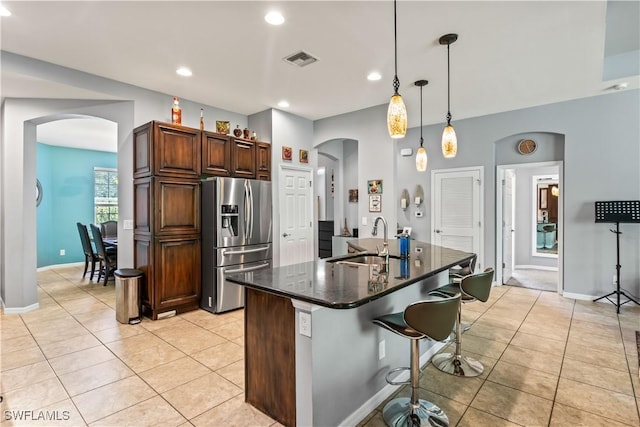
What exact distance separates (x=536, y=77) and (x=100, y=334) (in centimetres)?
588

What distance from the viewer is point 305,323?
5.76ft

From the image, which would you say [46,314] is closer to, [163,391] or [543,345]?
[163,391]

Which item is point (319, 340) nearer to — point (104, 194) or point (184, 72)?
point (184, 72)

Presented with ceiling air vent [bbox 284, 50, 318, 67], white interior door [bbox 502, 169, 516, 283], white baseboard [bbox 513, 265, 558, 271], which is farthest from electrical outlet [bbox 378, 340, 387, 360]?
white baseboard [bbox 513, 265, 558, 271]

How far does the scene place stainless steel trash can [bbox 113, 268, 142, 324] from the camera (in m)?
3.77

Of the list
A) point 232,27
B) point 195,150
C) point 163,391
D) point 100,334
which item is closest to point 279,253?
point 195,150

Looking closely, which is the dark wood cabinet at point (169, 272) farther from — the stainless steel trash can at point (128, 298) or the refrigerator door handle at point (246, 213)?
the refrigerator door handle at point (246, 213)

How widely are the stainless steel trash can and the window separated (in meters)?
5.06

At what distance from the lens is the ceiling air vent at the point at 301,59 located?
10.7 ft

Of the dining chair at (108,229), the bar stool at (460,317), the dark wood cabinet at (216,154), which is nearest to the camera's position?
the bar stool at (460,317)

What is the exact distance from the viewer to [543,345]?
10.5 feet

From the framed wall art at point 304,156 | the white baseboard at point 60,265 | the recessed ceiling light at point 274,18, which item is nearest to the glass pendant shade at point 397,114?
the recessed ceiling light at point 274,18

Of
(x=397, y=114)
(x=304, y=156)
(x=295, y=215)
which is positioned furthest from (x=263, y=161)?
(x=397, y=114)

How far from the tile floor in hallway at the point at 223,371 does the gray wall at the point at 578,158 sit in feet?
2.43
